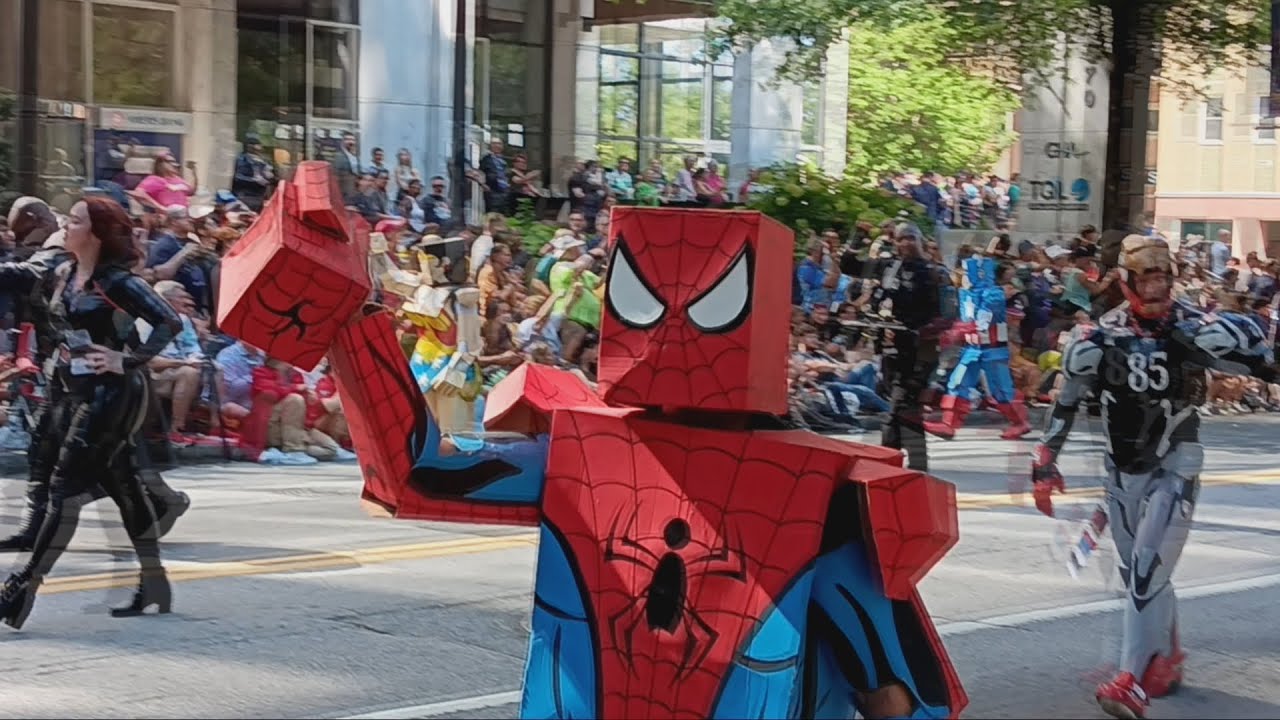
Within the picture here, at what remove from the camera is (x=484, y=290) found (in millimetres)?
15703

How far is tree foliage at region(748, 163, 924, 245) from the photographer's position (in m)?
23.3

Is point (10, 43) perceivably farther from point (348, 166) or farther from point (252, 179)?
point (348, 166)

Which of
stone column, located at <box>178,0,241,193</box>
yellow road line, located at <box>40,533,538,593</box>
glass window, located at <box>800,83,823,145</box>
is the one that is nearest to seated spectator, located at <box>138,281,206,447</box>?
yellow road line, located at <box>40,533,538,593</box>

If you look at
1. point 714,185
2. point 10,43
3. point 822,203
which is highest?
point 10,43

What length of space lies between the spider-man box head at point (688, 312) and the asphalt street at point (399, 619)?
8.91 ft

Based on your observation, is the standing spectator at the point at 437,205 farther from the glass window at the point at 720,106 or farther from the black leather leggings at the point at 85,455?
the glass window at the point at 720,106

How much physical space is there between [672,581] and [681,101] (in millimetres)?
29340

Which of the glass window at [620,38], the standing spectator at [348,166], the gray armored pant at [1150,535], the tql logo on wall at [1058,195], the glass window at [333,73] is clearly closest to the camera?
the gray armored pant at [1150,535]

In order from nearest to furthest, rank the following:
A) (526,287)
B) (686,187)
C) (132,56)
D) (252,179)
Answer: (526,287) < (252,179) < (132,56) < (686,187)

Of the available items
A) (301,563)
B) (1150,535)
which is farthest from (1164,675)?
(301,563)

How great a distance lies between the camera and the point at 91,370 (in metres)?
7.43

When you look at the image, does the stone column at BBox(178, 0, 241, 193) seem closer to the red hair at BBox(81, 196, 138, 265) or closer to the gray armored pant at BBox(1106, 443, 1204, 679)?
the red hair at BBox(81, 196, 138, 265)

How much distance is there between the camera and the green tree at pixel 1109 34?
18.0 m

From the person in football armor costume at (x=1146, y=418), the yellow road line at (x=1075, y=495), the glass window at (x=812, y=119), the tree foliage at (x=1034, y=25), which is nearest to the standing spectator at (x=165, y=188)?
the tree foliage at (x=1034, y=25)
